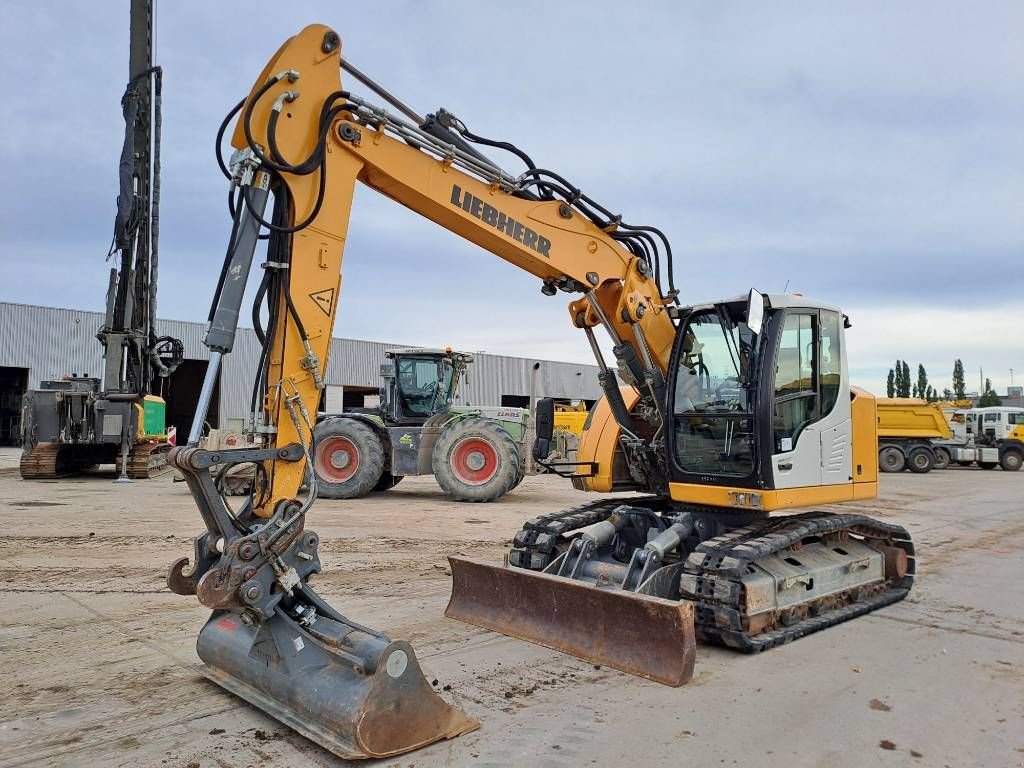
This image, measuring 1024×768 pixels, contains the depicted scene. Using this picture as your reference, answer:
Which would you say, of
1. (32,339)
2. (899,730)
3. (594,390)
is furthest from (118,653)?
(594,390)

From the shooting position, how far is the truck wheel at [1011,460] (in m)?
27.2

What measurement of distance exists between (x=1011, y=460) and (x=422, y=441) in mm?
22788

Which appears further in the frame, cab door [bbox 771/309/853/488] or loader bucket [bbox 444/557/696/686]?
cab door [bbox 771/309/853/488]

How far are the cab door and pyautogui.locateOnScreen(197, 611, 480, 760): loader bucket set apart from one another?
3.08 metres

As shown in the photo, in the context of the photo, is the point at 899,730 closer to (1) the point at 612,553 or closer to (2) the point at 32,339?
(1) the point at 612,553

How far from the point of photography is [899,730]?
3.99 m

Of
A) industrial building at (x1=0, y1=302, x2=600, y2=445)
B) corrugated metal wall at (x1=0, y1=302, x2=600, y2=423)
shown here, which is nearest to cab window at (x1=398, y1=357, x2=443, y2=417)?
industrial building at (x1=0, y1=302, x2=600, y2=445)

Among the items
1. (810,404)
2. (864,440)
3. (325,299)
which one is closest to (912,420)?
(864,440)

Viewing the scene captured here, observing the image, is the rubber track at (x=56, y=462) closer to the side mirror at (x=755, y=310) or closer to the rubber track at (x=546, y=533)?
the rubber track at (x=546, y=533)

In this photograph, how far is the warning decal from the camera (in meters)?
4.59

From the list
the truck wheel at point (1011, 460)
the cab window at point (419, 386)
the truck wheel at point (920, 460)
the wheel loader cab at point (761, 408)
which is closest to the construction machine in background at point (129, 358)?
the cab window at point (419, 386)

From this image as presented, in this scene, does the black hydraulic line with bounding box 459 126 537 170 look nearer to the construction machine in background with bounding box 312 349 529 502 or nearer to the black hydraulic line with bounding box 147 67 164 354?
the construction machine in background with bounding box 312 349 529 502

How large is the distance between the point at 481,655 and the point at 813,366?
326 centimetres

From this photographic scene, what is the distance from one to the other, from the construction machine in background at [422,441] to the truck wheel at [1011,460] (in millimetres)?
20624
